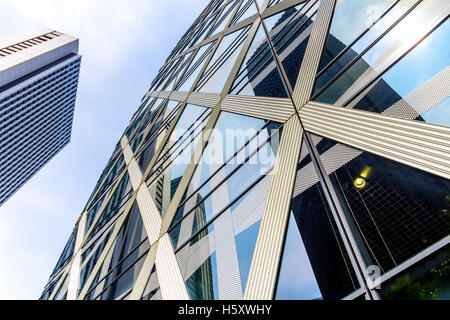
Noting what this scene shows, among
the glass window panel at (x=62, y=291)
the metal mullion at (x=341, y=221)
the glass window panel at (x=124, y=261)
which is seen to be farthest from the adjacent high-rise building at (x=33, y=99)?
the metal mullion at (x=341, y=221)

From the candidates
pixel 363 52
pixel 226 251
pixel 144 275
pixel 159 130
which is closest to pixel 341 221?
pixel 226 251

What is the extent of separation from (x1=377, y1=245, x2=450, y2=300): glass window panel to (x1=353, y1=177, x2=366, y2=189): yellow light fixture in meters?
1.09

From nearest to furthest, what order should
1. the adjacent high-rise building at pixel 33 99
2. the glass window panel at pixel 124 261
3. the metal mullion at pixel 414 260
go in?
the metal mullion at pixel 414 260, the glass window panel at pixel 124 261, the adjacent high-rise building at pixel 33 99

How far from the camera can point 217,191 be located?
20.6ft

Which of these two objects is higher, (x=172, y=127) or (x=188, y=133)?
(x=172, y=127)

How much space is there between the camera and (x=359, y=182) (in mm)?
3742

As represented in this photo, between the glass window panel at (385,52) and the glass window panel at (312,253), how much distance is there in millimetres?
1510

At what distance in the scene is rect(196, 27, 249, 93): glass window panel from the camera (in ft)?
33.8

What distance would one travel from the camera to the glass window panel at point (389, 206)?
3.02m

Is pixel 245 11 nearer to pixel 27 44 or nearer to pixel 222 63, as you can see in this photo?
pixel 222 63

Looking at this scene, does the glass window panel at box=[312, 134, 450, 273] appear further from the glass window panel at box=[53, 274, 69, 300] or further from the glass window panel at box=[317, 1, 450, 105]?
the glass window panel at box=[53, 274, 69, 300]

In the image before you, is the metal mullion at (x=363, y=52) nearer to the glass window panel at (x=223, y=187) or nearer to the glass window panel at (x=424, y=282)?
the glass window panel at (x=223, y=187)

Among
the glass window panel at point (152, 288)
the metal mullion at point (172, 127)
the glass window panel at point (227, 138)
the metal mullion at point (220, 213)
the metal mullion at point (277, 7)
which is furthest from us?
the metal mullion at point (172, 127)

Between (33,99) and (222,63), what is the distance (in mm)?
82208
